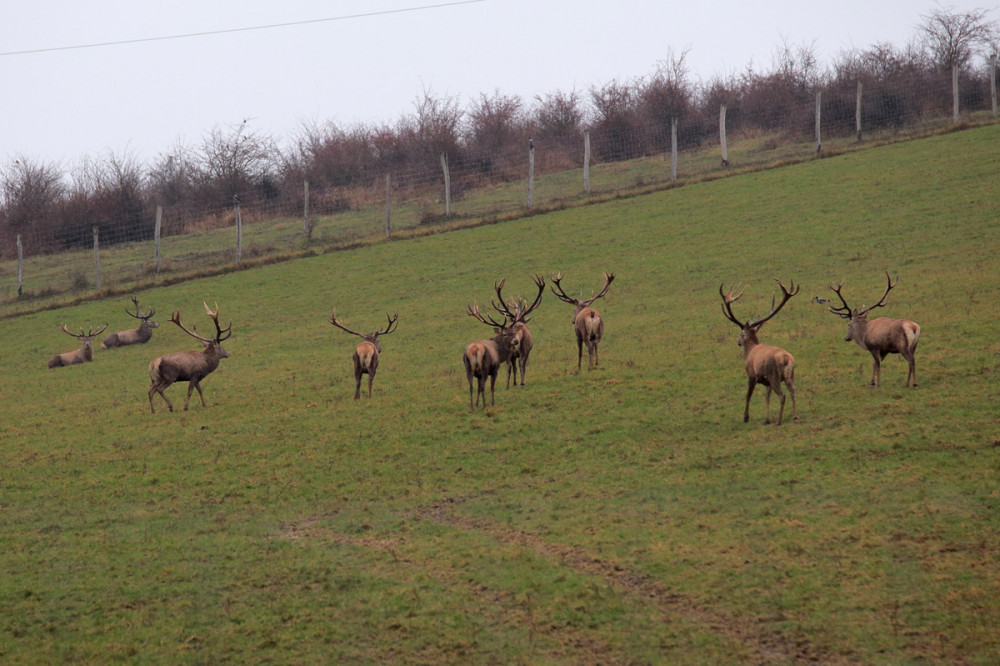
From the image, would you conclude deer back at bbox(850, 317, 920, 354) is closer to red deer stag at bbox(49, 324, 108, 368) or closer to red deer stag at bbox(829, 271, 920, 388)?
red deer stag at bbox(829, 271, 920, 388)

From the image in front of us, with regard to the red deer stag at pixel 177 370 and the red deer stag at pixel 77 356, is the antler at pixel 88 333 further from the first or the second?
the red deer stag at pixel 177 370

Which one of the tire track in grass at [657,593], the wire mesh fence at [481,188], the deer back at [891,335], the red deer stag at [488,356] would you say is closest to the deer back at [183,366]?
the red deer stag at [488,356]

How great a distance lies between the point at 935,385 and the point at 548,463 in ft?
19.6

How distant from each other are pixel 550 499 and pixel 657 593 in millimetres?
2814

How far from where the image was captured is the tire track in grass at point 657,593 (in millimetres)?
6852

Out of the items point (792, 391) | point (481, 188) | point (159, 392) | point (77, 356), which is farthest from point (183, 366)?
point (481, 188)

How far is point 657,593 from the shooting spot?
801 cm

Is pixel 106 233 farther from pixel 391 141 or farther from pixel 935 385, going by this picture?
pixel 935 385

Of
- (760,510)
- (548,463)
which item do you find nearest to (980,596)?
(760,510)

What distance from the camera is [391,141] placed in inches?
2179

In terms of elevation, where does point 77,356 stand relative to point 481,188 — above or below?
below

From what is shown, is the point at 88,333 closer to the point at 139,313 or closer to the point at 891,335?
the point at 139,313

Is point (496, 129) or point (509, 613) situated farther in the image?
point (496, 129)

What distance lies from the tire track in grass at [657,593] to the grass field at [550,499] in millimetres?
31
